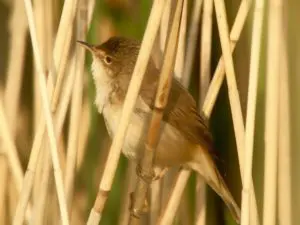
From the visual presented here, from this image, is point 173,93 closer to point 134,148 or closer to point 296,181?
point 134,148

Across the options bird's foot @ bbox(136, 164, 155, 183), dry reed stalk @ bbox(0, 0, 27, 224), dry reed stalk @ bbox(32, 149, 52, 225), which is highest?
dry reed stalk @ bbox(0, 0, 27, 224)

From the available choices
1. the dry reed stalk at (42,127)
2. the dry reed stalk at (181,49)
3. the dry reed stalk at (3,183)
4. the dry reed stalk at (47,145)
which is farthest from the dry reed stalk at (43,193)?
the dry reed stalk at (181,49)

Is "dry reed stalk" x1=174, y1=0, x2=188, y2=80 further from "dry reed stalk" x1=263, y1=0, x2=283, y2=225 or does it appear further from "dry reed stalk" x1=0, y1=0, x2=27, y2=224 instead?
"dry reed stalk" x1=0, y1=0, x2=27, y2=224

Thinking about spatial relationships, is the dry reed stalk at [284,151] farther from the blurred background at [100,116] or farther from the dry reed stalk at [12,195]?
the dry reed stalk at [12,195]

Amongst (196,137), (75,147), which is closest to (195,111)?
(196,137)

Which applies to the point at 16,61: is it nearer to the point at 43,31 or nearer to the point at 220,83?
the point at 43,31

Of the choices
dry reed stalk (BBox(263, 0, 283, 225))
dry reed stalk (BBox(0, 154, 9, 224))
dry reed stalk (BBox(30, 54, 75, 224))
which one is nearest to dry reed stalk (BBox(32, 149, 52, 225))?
dry reed stalk (BBox(30, 54, 75, 224))
